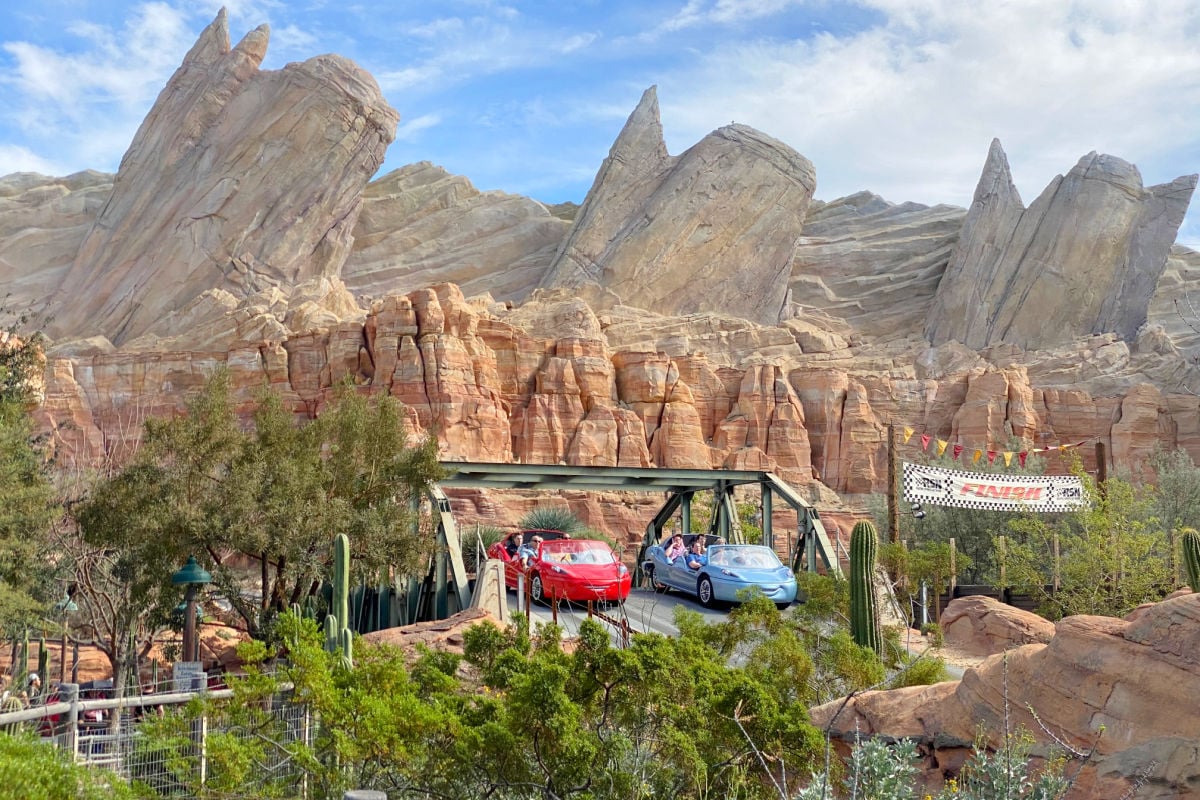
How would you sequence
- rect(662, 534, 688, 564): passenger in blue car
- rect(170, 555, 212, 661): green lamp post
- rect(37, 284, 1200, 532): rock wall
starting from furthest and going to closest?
1. rect(37, 284, 1200, 532): rock wall
2. rect(662, 534, 688, 564): passenger in blue car
3. rect(170, 555, 212, 661): green lamp post

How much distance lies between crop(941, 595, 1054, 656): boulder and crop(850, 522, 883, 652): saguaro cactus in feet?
15.6

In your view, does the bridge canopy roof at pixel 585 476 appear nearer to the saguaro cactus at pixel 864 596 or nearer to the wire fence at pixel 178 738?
the saguaro cactus at pixel 864 596

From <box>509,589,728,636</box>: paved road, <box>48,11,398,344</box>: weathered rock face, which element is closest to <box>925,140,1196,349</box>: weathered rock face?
<box>48,11,398,344</box>: weathered rock face

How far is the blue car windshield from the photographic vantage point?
1962 cm

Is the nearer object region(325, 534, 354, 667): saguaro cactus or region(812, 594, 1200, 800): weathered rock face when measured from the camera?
region(812, 594, 1200, 800): weathered rock face

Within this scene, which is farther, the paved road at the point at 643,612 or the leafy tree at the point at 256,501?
the leafy tree at the point at 256,501

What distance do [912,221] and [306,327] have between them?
184 ft

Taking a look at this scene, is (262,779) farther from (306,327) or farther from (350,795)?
(306,327)

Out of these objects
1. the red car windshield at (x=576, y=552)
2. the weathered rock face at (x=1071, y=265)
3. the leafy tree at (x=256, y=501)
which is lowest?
the red car windshield at (x=576, y=552)

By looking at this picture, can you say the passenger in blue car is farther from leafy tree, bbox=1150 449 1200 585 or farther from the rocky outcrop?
the rocky outcrop

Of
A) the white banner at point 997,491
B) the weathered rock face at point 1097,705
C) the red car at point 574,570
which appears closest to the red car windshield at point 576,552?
the red car at point 574,570

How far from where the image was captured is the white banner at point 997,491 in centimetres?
2873

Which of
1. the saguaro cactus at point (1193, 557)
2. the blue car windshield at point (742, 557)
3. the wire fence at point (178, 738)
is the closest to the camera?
the wire fence at point (178, 738)

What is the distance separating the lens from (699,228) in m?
83.1
